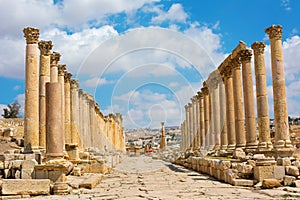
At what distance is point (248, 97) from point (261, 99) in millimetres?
1534

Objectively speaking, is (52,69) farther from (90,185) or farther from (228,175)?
(228,175)

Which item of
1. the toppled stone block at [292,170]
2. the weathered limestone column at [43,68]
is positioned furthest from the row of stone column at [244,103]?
the weathered limestone column at [43,68]

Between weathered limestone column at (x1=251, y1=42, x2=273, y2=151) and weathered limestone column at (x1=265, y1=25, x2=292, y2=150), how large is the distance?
187 centimetres

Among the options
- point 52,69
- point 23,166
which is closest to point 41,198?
point 23,166

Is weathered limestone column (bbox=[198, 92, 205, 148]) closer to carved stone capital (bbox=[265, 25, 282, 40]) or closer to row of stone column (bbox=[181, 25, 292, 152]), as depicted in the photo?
row of stone column (bbox=[181, 25, 292, 152])

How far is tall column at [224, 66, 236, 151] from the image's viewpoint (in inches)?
961

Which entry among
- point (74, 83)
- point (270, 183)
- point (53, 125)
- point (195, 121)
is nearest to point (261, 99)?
point (270, 183)

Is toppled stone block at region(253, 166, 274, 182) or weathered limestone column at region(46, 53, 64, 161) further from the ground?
weathered limestone column at region(46, 53, 64, 161)

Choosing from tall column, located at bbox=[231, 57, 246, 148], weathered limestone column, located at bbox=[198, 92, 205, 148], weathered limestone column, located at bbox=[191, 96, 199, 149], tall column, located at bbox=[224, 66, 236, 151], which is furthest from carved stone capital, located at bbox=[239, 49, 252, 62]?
weathered limestone column, located at bbox=[191, 96, 199, 149]

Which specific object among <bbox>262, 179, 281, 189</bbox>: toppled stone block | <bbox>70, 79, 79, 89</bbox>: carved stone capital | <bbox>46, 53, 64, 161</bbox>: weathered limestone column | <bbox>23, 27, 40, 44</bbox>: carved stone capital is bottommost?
<bbox>262, 179, 281, 189</bbox>: toppled stone block

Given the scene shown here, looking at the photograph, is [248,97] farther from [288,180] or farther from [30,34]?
[30,34]

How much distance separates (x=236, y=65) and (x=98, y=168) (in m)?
10.4

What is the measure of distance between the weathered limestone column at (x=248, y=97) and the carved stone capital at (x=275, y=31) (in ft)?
11.7

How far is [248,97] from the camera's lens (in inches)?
853
